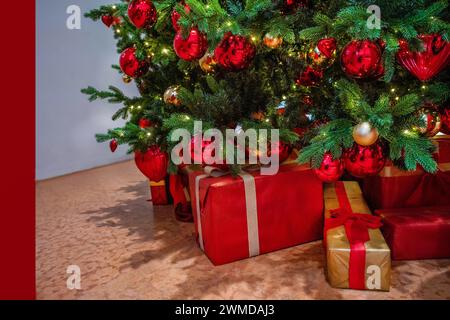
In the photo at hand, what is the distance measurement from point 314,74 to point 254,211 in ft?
1.81

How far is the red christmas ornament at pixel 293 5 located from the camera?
1235mm

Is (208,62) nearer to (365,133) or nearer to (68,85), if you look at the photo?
(365,133)

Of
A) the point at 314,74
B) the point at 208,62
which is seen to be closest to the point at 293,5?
the point at 314,74

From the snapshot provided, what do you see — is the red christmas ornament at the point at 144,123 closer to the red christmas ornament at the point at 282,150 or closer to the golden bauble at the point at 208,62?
the golden bauble at the point at 208,62

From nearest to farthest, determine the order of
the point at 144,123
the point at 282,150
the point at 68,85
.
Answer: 1. the point at 282,150
2. the point at 144,123
3. the point at 68,85

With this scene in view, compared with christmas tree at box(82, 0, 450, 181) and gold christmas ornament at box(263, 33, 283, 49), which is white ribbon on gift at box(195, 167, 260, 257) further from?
gold christmas ornament at box(263, 33, 283, 49)

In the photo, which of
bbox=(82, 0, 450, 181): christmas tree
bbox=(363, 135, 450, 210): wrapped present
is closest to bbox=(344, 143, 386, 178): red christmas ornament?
bbox=(82, 0, 450, 181): christmas tree

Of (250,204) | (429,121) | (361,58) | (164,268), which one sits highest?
(361,58)

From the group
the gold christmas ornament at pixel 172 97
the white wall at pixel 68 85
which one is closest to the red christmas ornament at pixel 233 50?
the gold christmas ornament at pixel 172 97

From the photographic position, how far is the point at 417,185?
1293 mm

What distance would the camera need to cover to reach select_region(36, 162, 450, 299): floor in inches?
40.4
